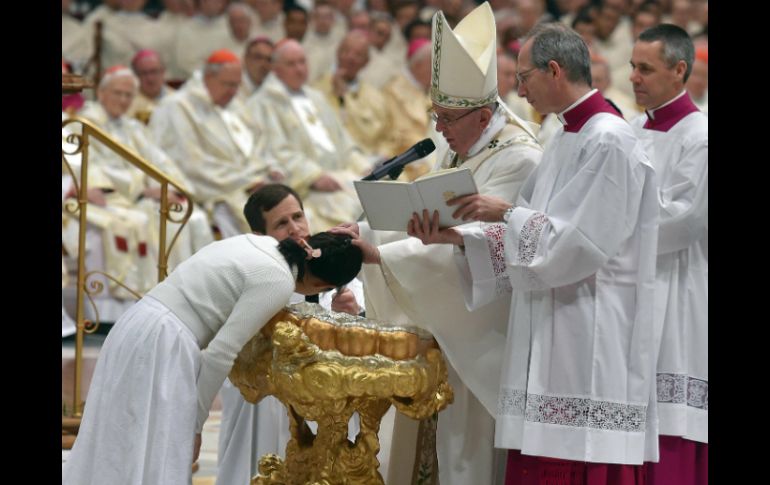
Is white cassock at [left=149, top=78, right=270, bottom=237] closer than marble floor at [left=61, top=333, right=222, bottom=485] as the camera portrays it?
No

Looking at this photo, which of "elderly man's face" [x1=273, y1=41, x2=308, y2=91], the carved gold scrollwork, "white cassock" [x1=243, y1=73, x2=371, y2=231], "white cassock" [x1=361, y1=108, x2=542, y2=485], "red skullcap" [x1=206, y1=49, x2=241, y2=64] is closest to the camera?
the carved gold scrollwork

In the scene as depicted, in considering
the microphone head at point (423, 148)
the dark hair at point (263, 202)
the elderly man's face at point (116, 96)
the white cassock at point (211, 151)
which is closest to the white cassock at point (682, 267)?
the microphone head at point (423, 148)

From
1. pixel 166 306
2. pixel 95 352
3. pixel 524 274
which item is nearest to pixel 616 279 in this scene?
pixel 524 274

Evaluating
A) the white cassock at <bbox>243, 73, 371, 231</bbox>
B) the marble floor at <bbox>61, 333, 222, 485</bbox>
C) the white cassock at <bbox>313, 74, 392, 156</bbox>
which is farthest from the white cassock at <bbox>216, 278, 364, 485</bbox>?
the white cassock at <bbox>313, 74, 392, 156</bbox>

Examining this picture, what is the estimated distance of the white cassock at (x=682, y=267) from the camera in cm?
428

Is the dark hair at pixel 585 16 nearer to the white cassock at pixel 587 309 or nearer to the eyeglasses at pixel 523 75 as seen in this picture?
the eyeglasses at pixel 523 75

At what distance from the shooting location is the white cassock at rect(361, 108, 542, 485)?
4074mm

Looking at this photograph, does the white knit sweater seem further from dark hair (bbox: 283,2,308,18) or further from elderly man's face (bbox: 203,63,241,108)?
dark hair (bbox: 283,2,308,18)

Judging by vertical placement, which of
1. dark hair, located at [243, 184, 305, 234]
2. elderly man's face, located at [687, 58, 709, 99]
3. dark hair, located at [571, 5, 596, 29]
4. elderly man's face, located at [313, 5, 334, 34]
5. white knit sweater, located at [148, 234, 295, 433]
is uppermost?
dark hair, located at [571, 5, 596, 29]

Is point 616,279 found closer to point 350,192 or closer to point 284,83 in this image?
point 350,192

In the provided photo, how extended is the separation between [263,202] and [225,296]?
952mm

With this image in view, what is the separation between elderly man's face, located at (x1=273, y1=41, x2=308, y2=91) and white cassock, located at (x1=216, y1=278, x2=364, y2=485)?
5603mm

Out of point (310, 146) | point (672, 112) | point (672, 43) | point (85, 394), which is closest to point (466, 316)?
point (672, 112)

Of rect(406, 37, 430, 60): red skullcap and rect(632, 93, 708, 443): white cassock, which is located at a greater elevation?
rect(406, 37, 430, 60): red skullcap
